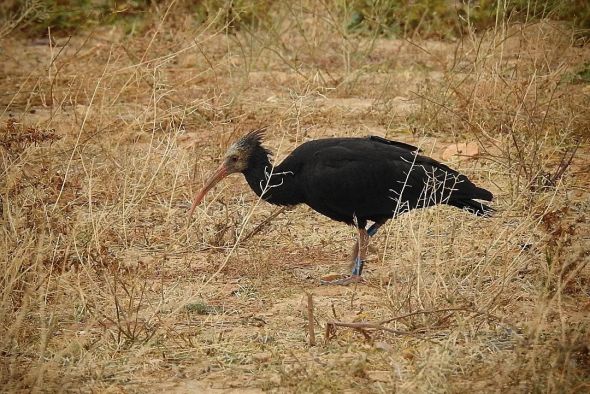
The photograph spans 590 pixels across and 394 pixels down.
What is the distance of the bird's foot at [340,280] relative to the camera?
19.8 ft

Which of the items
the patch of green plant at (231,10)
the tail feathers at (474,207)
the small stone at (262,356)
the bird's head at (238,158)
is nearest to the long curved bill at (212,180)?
the bird's head at (238,158)

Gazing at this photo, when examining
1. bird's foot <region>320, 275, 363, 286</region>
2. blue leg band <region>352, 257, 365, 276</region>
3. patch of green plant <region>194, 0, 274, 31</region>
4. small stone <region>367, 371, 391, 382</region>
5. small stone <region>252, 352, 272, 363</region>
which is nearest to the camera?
small stone <region>367, 371, 391, 382</region>

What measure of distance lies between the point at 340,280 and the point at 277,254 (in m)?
0.72

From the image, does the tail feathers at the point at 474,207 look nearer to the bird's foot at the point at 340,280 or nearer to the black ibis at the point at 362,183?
the black ibis at the point at 362,183

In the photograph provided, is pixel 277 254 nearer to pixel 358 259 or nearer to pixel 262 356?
pixel 358 259

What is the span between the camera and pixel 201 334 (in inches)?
203

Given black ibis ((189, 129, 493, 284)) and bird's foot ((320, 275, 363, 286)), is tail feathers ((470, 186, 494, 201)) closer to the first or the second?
black ibis ((189, 129, 493, 284))

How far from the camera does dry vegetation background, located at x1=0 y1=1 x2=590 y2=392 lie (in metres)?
4.61

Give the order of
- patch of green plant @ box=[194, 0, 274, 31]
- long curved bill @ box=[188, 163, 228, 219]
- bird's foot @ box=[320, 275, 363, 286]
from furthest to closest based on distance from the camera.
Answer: patch of green plant @ box=[194, 0, 274, 31]
long curved bill @ box=[188, 163, 228, 219]
bird's foot @ box=[320, 275, 363, 286]

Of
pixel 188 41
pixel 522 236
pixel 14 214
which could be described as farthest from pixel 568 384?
pixel 188 41

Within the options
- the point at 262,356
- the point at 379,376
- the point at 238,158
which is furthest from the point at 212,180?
the point at 379,376

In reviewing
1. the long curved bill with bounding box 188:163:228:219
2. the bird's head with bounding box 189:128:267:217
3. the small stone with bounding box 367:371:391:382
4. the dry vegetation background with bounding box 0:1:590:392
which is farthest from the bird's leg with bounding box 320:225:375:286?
the small stone with bounding box 367:371:391:382

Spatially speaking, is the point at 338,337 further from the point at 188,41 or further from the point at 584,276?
the point at 188,41

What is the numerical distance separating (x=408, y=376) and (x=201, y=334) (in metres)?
1.15
